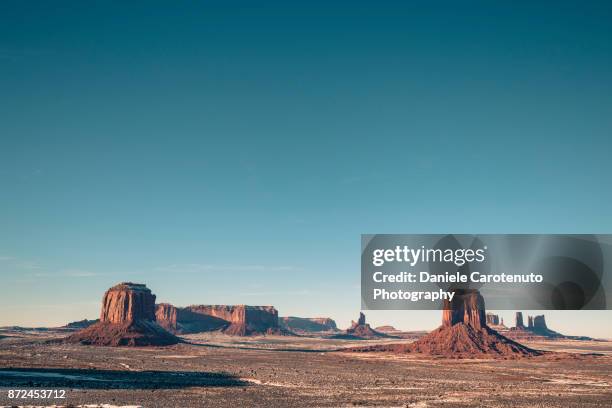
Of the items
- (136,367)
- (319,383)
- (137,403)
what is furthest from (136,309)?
(137,403)

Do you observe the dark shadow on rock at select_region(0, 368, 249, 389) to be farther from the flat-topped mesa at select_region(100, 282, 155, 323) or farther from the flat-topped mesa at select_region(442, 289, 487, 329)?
→ the flat-topped mesa at select_region(100, 282, 155, 323)

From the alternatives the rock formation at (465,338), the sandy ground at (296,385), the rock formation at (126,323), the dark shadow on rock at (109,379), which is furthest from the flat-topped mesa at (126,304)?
the dark shadow on rock at (109,379)

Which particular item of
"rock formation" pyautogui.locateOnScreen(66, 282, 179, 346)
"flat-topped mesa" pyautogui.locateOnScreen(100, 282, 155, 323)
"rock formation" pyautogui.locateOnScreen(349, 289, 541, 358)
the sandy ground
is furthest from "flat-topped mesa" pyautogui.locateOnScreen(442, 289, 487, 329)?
"flat-topped mesa" pyautogui.locateOnScreen(100, 282, 155, 323)

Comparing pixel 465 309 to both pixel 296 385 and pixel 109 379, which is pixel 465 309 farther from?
pixel 109 379

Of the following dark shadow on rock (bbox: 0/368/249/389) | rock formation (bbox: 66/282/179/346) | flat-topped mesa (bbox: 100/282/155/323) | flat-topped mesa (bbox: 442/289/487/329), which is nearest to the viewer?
dark shadow on rock (bbox: 0/368/249/389)

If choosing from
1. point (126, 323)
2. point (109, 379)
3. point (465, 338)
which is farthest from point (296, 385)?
point (126, 323)

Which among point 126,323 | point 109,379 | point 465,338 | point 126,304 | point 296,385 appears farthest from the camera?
point 126,304
